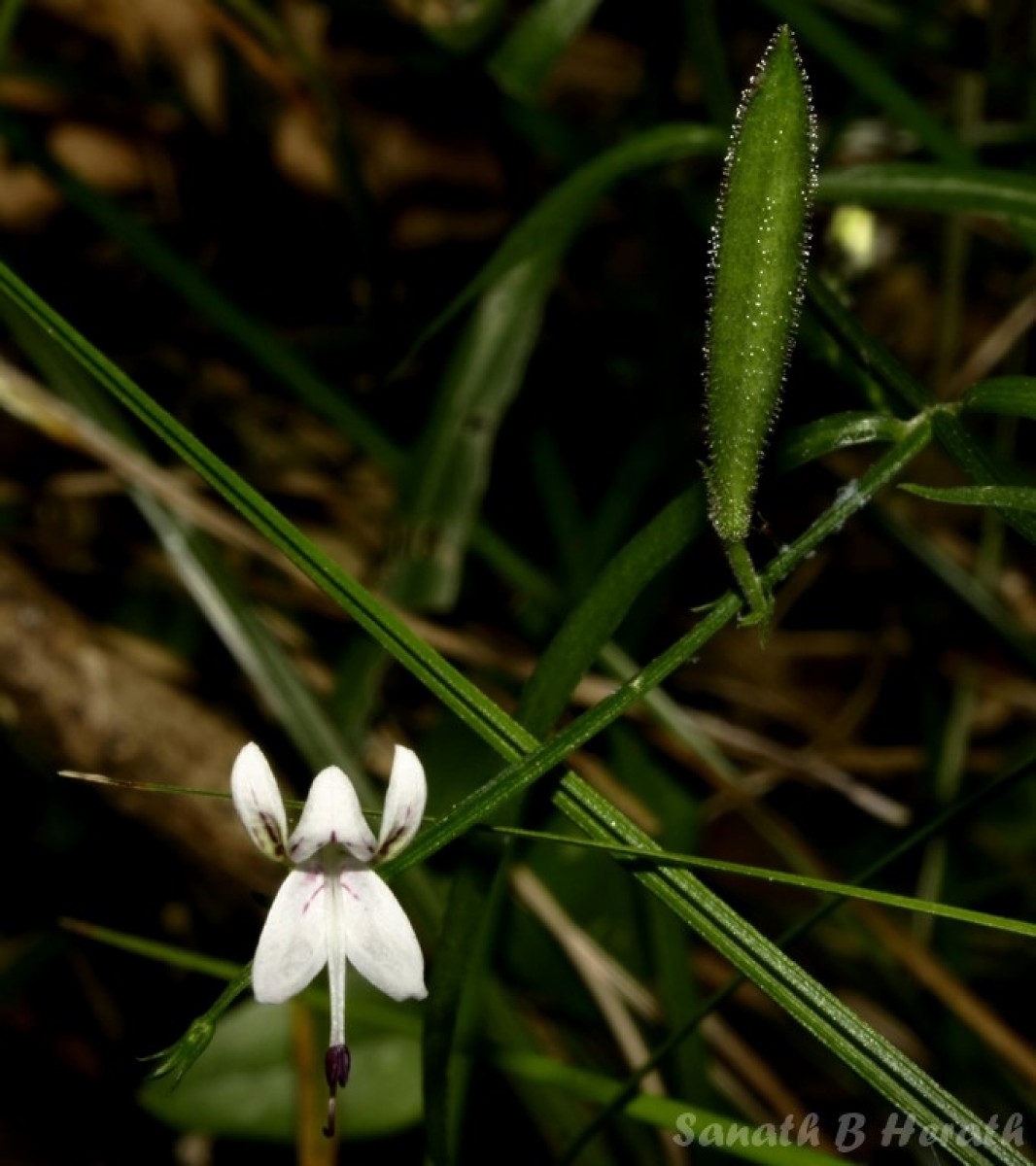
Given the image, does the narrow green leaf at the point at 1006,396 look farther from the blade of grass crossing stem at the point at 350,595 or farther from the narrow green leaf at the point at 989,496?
the blade of grass crossing stem at the point at 350,595

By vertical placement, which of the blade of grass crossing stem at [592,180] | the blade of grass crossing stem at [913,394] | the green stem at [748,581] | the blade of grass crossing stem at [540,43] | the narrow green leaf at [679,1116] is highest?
the blade of grass crossing stem at [540,43]

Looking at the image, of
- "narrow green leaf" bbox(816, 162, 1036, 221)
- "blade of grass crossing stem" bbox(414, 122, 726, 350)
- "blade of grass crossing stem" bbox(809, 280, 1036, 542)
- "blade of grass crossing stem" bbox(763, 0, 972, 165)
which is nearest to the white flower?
"blade of grass crossing stem" bbox(809, 280, 1036, 542)

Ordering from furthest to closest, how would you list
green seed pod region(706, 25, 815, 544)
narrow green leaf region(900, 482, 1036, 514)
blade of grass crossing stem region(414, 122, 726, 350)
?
blade of grass crossing stem region(414, 122, 726, 350) → narrow green leaf region(900, 482, 1036, 514) → green seed pod region(706, 25, 815, 544)

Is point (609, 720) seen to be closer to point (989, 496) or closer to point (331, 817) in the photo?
point (331, 817)

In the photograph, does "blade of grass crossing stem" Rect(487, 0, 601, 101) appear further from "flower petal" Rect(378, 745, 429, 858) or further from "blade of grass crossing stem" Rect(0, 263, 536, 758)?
"flower petal" Rect(378, 745, 429, 858)

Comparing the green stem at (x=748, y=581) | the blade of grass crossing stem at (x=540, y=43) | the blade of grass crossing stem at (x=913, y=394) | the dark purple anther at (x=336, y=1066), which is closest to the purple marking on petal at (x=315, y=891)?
the dark purple anther at (x=336, y=1066)

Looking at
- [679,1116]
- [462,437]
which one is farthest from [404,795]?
[462,437]

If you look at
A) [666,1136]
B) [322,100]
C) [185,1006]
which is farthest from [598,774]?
[322,100]
